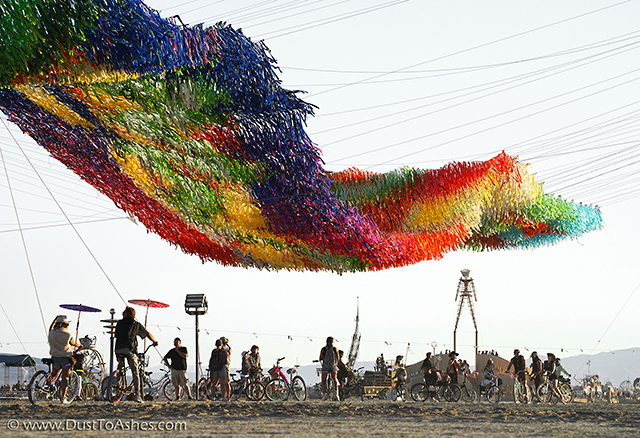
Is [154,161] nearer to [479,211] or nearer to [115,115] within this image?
[115,115]

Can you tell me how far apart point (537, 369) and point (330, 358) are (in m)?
5.79

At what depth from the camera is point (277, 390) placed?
49.3ft

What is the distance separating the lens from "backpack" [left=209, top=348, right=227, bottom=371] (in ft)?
49.1

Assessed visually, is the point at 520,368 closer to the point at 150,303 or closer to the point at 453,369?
the point at 453,369

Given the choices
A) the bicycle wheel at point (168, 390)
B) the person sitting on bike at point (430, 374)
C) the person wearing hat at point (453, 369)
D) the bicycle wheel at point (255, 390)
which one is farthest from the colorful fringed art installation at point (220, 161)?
the person wearing hat at point (453, 369)

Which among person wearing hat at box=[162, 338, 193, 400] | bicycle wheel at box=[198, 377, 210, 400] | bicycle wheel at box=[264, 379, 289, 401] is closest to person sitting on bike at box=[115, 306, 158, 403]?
person wearing hat at box=[162, 338, 193, 400]

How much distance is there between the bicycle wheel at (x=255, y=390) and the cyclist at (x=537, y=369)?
690 centimetres

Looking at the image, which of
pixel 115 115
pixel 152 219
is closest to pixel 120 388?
pixel 152 219

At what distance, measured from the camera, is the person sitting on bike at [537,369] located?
681 inches

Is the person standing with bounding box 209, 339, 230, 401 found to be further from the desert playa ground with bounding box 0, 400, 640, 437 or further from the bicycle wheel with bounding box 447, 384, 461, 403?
the bicycle wheel with bounding box 447, 384, 461, 403

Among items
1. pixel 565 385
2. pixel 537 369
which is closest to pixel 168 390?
pixel 537 369

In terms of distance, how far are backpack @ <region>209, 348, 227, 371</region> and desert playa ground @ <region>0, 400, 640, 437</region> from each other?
10.7 feet

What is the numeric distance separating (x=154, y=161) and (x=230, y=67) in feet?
5.47

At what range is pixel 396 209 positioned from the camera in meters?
11.7
